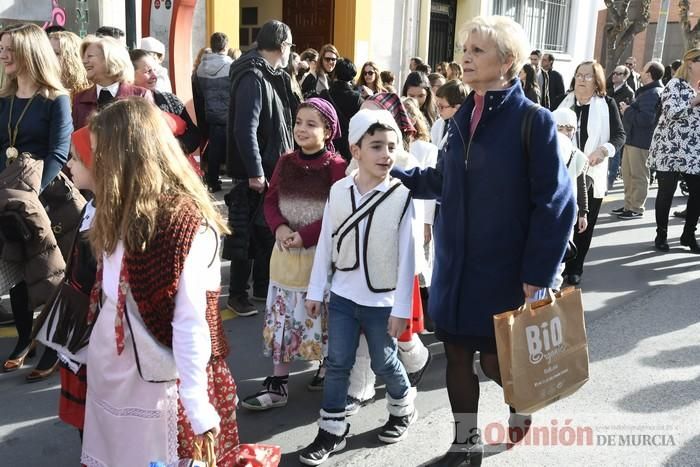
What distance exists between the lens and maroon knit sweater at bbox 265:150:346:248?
12.2 feet

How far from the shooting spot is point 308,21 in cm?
1402

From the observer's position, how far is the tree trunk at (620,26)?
65.7ft

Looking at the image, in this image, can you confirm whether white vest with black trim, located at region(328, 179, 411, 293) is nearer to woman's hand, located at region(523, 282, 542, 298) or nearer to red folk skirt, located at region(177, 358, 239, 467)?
woman's hand, located at region(523, 282, 542, 298)

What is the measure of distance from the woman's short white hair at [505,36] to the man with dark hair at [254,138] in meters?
2.18

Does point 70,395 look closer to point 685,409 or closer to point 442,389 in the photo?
point 442,389

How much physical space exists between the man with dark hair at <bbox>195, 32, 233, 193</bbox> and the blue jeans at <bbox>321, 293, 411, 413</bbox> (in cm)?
565

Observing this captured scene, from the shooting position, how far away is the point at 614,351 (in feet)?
15.5

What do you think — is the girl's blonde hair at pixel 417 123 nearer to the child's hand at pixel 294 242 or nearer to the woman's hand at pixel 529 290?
the child's hand at pixel 294 242

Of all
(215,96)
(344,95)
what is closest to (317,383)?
(344,95)

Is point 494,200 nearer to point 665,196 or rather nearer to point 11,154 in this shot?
point 11,154

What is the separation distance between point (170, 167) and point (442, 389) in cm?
248

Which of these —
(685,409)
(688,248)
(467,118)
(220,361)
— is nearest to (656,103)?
(688,248)

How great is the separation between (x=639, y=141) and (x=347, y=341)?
7.64 metres

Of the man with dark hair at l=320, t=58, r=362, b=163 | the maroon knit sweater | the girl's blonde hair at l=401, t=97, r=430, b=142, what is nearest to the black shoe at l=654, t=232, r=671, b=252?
the man with dark hair at l=320, t=58, r=362, b=163
